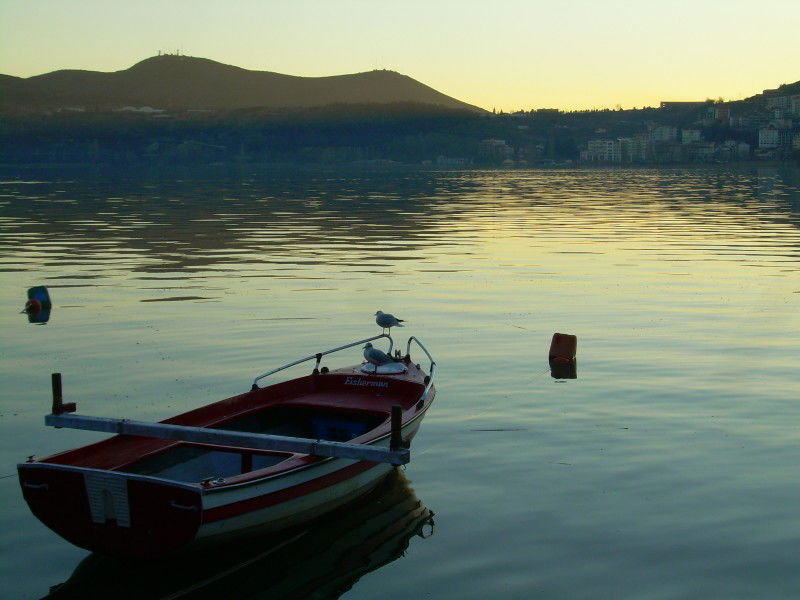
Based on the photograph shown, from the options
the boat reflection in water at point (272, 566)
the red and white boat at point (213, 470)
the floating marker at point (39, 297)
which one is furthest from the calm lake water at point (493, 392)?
the red and white boat at point (213, 470)

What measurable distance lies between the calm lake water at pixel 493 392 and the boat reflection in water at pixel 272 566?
42mm

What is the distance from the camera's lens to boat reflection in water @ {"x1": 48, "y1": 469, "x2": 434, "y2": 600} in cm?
1228

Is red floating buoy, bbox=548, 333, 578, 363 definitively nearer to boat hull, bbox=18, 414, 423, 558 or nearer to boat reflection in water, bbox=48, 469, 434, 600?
boat reflection in water, bbox=48, 469, 434, 600

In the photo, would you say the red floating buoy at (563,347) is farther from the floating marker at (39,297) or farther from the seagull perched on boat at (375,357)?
the floating marker at (39,297)

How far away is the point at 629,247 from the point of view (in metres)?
53.0

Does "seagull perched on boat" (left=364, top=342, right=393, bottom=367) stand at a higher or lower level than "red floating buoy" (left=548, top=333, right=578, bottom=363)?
higher

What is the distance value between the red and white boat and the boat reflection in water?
333 mm

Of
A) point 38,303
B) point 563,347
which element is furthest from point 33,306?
Result: point 563,347

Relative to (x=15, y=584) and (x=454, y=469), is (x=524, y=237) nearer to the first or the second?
(x=454, y=469)

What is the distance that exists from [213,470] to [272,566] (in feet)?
8.40

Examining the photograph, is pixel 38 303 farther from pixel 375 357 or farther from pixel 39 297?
pixel 375 357

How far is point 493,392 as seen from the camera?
21203 millimetres

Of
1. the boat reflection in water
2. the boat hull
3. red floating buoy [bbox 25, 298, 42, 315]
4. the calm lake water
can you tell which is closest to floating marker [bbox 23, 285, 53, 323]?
red floating buoy [bbox 25, 298, 42, 315]

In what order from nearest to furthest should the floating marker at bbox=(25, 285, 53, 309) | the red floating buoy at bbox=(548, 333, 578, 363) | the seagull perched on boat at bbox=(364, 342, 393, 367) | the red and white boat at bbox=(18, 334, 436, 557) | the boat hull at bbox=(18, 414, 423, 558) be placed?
the boat hull at bbox=(18, 414, 423, 558) → the red and white boat at bbox=(18, 334, 436, 557) → the seagull perched on boat at bbox=(364, 342, 393, 367) → the red floating buoy at bbox=(548, 333, 578, 363) → the floating marker at bbox=(25, 285, 53, 309)
